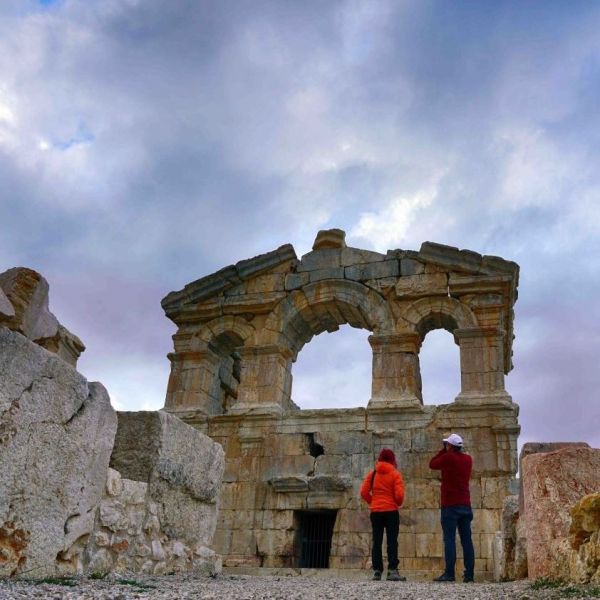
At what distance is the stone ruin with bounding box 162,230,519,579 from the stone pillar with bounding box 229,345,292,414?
2 centimetres

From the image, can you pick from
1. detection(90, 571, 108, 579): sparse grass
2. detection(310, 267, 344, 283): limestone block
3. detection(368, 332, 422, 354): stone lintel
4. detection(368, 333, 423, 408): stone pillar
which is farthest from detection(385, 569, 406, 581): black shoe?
detection(310, 267, 344, 283): limestone block

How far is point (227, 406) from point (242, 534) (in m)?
3.46

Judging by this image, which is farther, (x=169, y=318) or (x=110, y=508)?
(x=169, y=318)

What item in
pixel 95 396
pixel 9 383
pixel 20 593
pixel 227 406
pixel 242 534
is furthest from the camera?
pixel 227 406

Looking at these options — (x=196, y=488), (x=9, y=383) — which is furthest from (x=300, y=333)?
(x=9, y=383)

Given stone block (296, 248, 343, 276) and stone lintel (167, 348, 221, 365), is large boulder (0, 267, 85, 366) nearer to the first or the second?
stone lintel (167, 348, 221, 365)

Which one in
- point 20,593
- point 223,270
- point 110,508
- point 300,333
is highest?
point 223,270

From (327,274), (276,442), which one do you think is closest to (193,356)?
(276,442)

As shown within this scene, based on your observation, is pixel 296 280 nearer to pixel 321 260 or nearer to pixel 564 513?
pixel 321 260

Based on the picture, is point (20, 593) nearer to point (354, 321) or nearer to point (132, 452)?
point (132, 452)

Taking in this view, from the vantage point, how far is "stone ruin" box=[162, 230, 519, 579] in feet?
32.4

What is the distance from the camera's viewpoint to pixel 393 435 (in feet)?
34.0

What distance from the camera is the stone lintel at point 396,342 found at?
11.1 meters

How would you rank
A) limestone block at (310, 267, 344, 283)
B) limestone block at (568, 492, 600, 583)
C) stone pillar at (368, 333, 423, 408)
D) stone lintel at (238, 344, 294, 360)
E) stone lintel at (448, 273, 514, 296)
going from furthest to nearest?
1. limestone block at (310, 267, 344, 283)
2. stone lintel at (238, 344, 294, 360)
3. stone lintel at (448, 273, 514, 296)
4. stone pillar at (368, 333, 423, 408)
5. limestone block at (568, 492, 600, 583)
